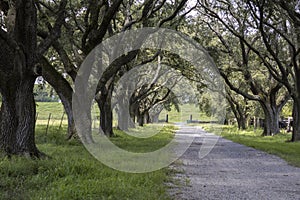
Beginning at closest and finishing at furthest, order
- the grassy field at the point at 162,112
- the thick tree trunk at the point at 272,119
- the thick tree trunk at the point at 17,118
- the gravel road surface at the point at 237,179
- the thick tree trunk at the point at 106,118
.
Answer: the gravel road surface at the point at 237,179
the thick tree trunk at the point at 17,118
the thick tree trunk at the point at 106,118
the thick tree trunk at the point at 272,119
the grassy field at the point at 162,112

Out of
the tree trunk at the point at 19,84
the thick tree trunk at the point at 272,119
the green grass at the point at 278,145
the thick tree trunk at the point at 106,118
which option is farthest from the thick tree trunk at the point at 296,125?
the tree trunk at the point at 19,84

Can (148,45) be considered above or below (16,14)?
above

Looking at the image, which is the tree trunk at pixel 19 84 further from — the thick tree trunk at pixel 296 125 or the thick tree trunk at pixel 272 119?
the thick tree trunk at pixel 272 119

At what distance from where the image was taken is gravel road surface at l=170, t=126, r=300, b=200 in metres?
6.66

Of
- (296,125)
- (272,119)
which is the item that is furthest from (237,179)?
(272,119)

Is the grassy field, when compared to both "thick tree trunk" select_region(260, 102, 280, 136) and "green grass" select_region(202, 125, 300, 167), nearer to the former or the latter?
"thick tree trunk" select_region(260, 102, 280, 136)

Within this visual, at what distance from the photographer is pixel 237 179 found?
27.7 feet

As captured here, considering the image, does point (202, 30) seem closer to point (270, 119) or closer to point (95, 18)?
point (270, 119)

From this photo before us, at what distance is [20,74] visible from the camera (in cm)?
919

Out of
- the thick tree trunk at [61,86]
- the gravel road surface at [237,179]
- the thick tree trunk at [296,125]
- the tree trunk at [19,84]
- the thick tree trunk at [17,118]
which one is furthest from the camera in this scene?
the thick tree trunk at [296,125]

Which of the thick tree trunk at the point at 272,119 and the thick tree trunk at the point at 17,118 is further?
the thick tree trunk at the point at 272,119

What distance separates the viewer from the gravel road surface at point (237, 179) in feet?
21.8

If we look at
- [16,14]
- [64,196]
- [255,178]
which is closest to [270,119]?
[255,178]

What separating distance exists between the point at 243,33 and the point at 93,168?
57.2 feet
